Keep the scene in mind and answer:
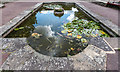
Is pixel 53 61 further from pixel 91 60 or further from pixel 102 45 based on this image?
pixel 102 45

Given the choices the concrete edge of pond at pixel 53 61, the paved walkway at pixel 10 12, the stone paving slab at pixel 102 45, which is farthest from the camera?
the paved walkway at pixel 10 12

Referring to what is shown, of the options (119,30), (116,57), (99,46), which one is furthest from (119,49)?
(119,30)

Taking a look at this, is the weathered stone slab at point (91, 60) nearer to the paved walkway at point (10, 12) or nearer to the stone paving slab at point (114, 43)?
the stone paving slab at point (114, 43)

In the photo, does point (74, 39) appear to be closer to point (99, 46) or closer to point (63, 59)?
point (99, 46)

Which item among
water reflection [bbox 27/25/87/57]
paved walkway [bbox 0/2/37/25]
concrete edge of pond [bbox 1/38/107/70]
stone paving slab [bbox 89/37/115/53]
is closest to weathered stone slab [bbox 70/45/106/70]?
concrete edge of pond [bbox 1/38/107/70]

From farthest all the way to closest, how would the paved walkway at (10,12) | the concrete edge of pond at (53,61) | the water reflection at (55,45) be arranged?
the paved walkway at (10,12) → the water reflection at (55,45) → the concrete edge of pond at (53,61)

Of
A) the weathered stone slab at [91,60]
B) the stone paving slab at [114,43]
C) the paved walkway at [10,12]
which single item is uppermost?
the paved walkway at [10,12]

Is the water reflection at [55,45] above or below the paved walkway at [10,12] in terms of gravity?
below

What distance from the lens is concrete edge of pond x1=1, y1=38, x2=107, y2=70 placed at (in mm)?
1696

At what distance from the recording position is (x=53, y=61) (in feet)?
6.08

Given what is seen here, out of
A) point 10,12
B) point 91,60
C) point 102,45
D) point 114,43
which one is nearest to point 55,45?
point 91,60

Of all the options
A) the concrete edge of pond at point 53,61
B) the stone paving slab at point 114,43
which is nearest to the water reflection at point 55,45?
the concrete edge of pond at point 53,61

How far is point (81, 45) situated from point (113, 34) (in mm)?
1676

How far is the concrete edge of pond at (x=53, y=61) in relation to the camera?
1696 mm
